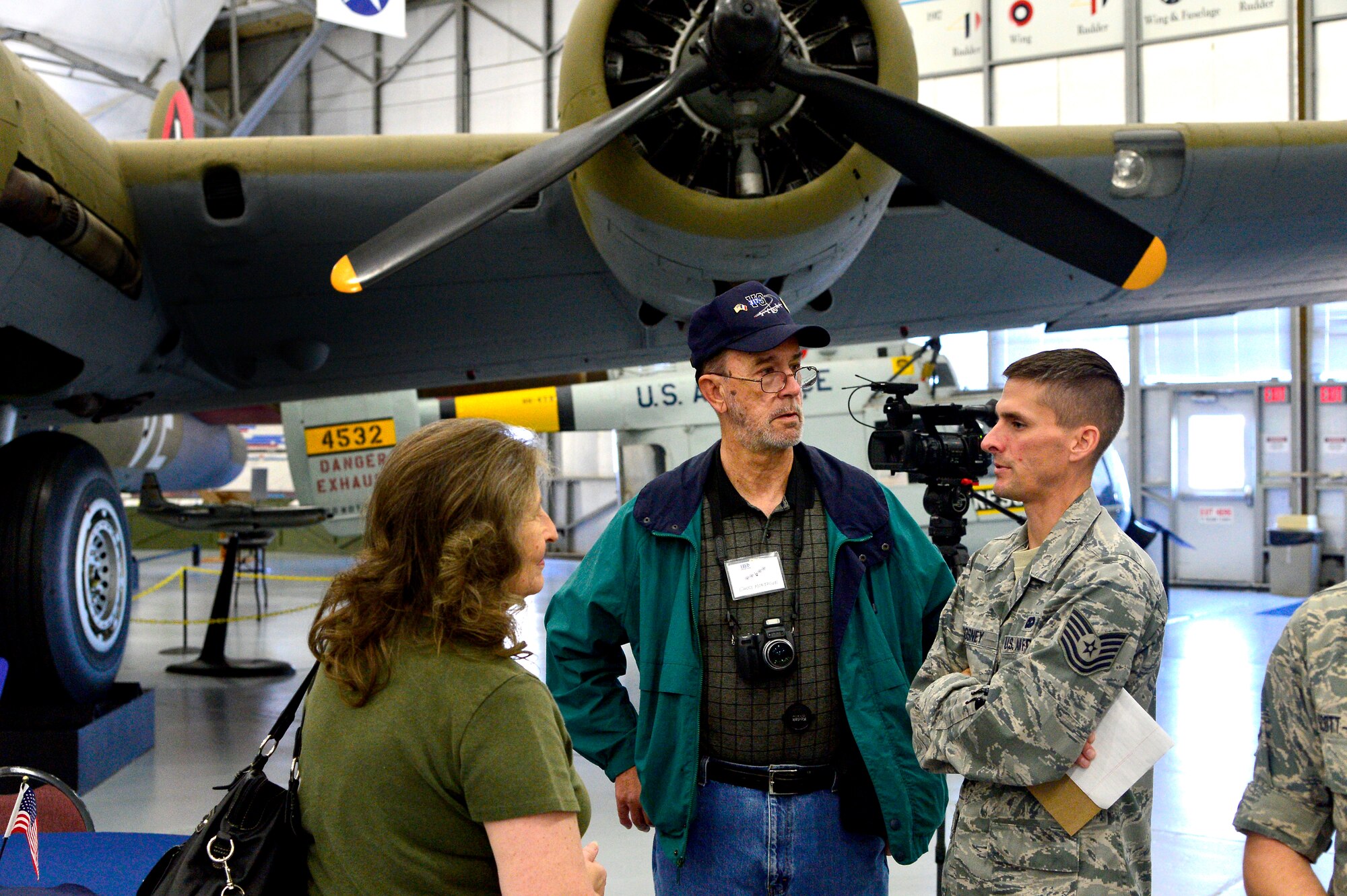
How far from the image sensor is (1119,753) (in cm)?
154

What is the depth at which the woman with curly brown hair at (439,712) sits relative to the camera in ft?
3.93

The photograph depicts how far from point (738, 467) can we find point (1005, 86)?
14727 millimetres

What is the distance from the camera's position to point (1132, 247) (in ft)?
12.4

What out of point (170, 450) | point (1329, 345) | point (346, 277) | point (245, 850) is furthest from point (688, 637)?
point (1329, 345)

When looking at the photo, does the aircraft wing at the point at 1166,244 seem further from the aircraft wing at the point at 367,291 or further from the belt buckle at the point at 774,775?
the belt buckle at the point at 774,775

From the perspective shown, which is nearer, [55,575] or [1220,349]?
[55,575]

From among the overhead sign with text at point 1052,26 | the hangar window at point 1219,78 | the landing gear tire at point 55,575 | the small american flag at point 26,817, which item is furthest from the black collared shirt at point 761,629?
the overhead sign with text at point 1052,26

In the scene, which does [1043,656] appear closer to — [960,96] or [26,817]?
[26,817]

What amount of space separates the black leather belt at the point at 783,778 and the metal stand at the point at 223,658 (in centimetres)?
637

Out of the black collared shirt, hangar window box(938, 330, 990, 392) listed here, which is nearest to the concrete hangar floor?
the black collared shirt

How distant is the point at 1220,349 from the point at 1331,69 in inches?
146

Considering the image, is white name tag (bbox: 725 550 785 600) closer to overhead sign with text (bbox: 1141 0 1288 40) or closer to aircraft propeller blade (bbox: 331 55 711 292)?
aircraft propeller blade (bbox: 331 55 711 292)

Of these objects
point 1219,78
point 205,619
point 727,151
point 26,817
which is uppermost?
point 1219,78

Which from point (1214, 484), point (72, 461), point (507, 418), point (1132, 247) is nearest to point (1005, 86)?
point (1214, 484)
